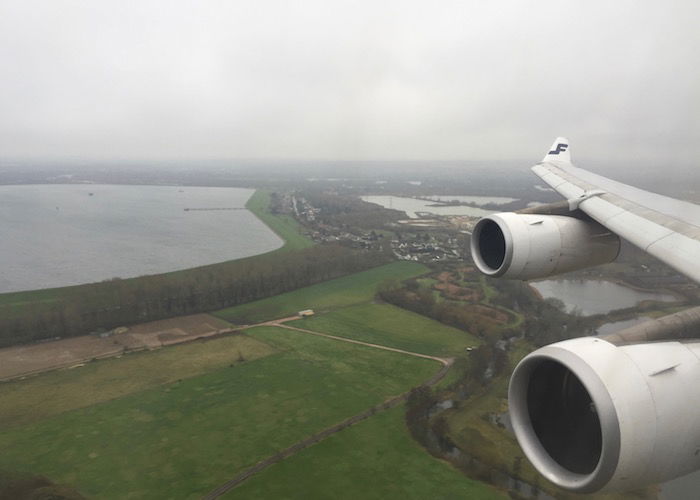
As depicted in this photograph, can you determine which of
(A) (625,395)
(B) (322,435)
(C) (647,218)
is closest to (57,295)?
(B) (322,435)

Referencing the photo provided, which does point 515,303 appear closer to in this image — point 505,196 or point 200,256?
point 200,256

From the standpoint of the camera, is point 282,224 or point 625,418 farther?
point 282,224

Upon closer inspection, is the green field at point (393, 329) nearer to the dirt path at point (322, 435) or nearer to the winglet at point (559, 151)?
the dirt path at point (322, 435)

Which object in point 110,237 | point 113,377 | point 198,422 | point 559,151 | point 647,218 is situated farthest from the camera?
point 110,237

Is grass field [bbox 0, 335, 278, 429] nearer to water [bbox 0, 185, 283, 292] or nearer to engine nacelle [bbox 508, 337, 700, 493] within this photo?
water [bbox 0, 185, 283, 292]

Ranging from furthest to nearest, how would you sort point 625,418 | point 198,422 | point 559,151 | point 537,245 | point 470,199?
1. point 470,199
2. point 198,422
3. point 559,151
4. point 537,245
5. point 625,418

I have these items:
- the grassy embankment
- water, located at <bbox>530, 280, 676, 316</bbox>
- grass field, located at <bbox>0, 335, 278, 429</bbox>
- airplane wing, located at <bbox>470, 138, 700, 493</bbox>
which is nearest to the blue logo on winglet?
airplane wing, located at <bbox>470, 138, 700, 493</bbox>

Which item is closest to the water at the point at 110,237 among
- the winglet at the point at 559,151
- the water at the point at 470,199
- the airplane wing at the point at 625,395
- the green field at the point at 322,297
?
the green field at the point at 322,297

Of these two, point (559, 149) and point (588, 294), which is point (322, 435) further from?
point (588, 294)
